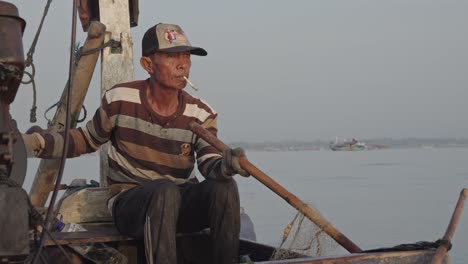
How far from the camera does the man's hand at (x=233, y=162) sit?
291 centimetres

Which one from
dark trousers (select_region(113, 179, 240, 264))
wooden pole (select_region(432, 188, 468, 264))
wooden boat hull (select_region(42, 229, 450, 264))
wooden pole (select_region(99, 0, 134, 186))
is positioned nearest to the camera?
wooden boat hull (select_region(42, 229, 450, 264))

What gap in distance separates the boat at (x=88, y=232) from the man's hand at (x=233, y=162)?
0.15ft

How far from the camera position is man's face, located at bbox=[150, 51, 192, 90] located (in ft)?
10.8

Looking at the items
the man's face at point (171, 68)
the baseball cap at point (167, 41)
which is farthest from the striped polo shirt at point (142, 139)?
the baseball cap at point (167, 41)

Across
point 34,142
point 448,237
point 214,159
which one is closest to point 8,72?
point 34,142

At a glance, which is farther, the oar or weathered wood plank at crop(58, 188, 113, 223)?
weathered wood plank at crop(58, 188, 113, 223)

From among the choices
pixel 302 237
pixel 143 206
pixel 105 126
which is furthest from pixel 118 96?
pixel 302 237

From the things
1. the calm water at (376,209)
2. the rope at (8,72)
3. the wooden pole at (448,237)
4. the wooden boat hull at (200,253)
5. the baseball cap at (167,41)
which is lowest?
the calm water at (376,209)

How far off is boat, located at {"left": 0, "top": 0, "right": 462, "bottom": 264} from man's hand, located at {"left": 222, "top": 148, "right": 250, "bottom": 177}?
0.05m

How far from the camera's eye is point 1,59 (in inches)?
75.9

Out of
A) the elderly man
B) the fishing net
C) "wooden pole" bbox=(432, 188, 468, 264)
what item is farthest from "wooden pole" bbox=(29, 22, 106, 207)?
"wooden pole" bbox=(432, 188, 468, 264)

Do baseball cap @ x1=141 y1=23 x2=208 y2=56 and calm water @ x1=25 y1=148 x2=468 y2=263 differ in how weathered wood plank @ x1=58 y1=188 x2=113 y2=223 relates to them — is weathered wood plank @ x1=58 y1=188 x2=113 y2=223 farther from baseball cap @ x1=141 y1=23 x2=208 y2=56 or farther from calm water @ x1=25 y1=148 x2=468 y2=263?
calm water @ x1=25 y1=148 x2=468 y2=263

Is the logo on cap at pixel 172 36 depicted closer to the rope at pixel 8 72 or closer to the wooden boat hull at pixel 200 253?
the wooden boat hull at pixel 200 253

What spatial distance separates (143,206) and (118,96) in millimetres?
676
